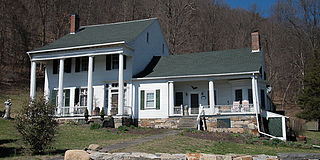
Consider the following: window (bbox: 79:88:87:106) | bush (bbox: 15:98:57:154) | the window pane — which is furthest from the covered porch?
bush (bbox: 15:98:57:154)

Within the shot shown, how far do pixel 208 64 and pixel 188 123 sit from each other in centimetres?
536

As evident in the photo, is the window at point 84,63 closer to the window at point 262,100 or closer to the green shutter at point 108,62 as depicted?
the green shutter at point 108,62

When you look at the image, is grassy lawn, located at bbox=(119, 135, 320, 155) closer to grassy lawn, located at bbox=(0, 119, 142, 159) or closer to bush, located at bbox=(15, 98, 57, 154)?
grassy lawn, located at bbox=(0, 119, 142, 159)

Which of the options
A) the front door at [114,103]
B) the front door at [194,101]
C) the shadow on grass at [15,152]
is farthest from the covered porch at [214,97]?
the shadow on grass at [15,152]

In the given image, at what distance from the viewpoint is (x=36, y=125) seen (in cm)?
1079

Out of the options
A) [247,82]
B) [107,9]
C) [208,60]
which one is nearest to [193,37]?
[107,9]

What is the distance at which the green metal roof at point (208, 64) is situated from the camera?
22.2 m

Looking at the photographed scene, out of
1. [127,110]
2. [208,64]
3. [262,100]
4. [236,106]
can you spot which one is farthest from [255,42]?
[127,110]

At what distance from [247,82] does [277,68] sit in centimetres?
2255

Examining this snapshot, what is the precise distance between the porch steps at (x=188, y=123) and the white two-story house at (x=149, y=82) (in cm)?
27

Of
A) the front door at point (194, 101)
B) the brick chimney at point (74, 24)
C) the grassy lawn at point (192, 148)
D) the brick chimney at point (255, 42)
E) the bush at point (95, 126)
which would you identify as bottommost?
the grassy lawn at point (192, 148)

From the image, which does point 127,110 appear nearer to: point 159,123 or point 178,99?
point 159,123

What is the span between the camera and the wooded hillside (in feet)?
124

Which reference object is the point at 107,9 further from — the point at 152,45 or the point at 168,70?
the point at 168,70
